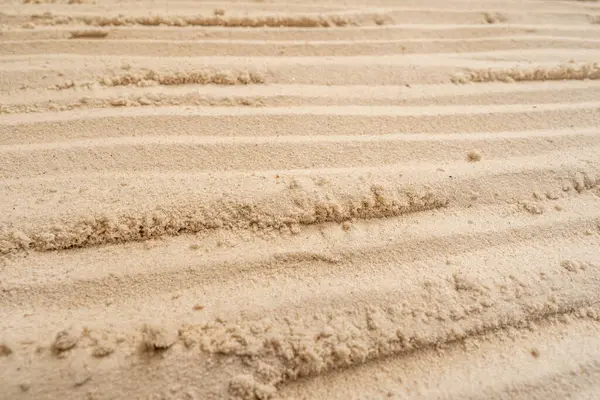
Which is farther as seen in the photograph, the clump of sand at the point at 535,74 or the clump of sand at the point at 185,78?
the clump of sand at the point at 535,74

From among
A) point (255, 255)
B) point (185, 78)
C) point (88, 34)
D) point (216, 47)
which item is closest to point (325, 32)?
point (216, 47)

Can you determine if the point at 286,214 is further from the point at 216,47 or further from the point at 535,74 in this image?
the point at 535,74

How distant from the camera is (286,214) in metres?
1.22

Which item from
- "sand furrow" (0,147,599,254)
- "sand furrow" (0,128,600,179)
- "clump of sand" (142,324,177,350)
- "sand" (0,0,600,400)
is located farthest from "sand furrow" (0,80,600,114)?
"clump of sand" (142,324,177,350)

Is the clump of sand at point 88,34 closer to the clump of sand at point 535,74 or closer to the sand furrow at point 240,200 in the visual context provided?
the sand furrow at point 240,200

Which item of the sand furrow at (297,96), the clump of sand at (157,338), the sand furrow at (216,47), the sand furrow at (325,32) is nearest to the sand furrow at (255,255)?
the clump of sand at (157,338)

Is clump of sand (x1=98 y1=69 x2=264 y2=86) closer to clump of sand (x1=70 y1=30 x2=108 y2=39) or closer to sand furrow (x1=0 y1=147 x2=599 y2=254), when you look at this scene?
clump of sand (x1=70 y1=30 x2=108 y2=39)

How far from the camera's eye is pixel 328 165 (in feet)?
4.47

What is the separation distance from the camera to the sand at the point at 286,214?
980 millimetres

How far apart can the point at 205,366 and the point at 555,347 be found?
2.99ft

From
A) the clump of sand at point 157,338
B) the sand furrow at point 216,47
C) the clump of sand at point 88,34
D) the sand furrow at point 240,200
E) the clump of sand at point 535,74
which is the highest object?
the clump of sand at point 88,34

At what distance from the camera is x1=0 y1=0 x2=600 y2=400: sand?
980mm

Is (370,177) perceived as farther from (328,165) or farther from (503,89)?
(503,89)

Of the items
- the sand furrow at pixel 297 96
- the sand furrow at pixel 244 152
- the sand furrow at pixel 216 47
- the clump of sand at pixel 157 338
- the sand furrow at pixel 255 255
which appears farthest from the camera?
the sand furrow at pixel 216 47
